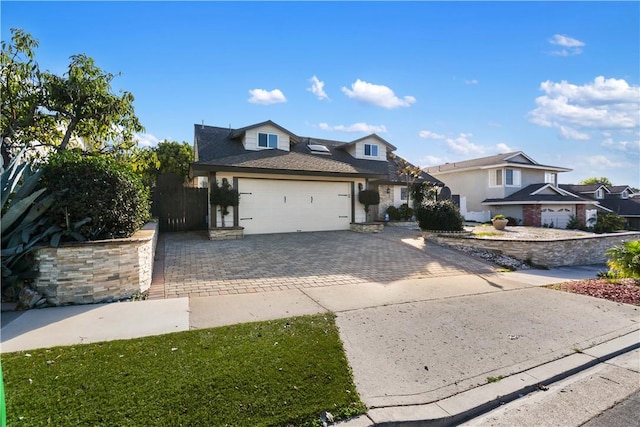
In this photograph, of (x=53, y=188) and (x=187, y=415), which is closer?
(x=187, y=415)

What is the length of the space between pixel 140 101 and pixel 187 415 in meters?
9.62

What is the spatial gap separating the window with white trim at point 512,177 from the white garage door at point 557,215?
3.26 m

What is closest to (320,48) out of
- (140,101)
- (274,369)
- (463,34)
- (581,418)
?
(463,34)

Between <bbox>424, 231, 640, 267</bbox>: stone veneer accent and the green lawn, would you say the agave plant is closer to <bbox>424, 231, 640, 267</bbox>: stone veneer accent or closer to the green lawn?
the green lawn

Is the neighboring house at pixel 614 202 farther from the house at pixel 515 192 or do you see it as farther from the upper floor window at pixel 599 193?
the house at pixel 515 192

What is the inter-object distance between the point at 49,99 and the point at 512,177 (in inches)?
1146

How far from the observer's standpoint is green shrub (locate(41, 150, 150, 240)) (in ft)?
18.5

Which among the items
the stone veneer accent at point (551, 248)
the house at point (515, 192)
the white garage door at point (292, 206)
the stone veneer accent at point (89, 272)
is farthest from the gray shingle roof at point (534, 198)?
the stone veneer accent at point (89, 272)

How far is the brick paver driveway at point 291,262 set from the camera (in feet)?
23.0

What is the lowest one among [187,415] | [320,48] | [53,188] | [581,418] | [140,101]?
[581,418]

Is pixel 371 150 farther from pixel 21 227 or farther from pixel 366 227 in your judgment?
pixel 21 227

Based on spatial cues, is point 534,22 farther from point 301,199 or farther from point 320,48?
point 301,199

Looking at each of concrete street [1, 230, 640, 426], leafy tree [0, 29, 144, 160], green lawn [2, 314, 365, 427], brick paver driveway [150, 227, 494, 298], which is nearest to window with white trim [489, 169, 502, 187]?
brick paver driveway [150, 227, 494, 298]

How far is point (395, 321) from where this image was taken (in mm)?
5098
